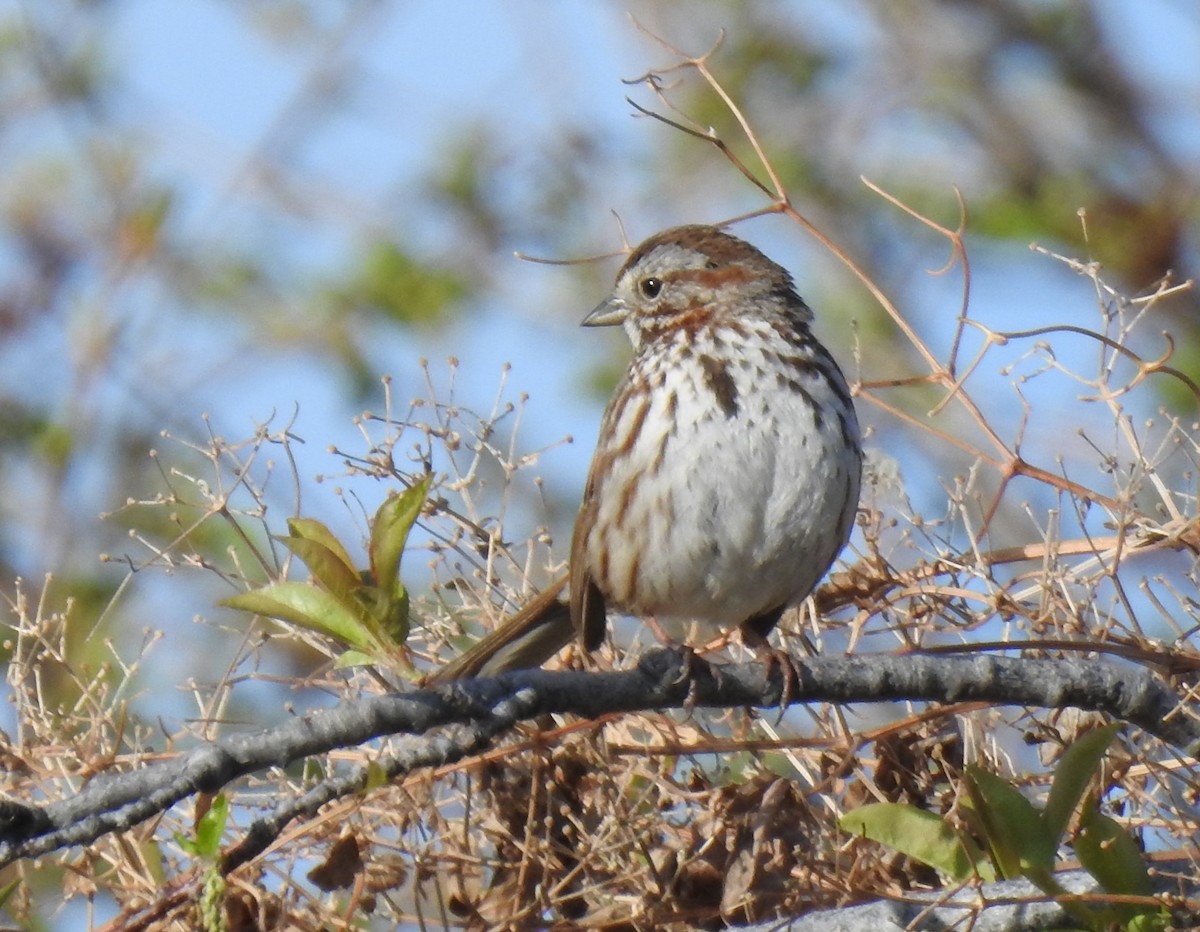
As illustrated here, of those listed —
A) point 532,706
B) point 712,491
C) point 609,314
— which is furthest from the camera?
point 609,314

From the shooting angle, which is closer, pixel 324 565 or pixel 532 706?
pixel 532 706

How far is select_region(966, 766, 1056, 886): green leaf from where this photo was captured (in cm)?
284

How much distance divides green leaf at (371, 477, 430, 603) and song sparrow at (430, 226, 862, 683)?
1001 mm

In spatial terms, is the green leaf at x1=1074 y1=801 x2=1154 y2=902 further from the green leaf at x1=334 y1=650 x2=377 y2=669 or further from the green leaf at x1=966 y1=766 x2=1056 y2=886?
the green leaf at x1=334 y1=650 x2=377 y2=669

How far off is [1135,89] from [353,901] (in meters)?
8.87

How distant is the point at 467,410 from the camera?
169 inches

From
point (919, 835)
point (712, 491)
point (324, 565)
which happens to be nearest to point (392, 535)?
point (324, 565)

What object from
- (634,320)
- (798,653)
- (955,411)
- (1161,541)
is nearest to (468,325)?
(955,411)

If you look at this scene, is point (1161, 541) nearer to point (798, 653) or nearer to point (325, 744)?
point (798, 653)

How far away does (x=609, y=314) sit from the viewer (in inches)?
211

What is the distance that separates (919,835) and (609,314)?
267cm

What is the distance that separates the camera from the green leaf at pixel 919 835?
2936 mm

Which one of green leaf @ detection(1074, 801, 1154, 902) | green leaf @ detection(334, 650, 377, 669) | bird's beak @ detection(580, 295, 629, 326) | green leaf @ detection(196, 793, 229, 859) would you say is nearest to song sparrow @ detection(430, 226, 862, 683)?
bird's beak @ detection(580, 295, 629, 326)

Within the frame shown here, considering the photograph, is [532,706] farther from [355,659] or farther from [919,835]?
[919,835]
